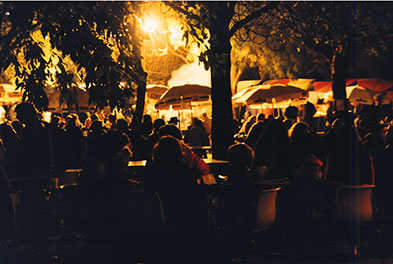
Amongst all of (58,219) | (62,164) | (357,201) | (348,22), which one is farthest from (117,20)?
(348,22)

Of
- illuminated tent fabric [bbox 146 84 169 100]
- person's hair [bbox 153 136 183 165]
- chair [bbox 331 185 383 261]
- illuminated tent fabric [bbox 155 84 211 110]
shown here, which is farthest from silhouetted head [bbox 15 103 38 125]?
illuminated tent fabric [bbox 146 84 169 100]

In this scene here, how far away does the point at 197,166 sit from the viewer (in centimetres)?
812

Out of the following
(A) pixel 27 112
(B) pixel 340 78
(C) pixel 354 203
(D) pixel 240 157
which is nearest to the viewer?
(C) pixel 354 203

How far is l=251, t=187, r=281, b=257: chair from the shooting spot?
20.6ft

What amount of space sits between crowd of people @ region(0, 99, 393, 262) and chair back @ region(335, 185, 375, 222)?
651mm

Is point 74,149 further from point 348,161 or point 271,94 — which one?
point 271,94

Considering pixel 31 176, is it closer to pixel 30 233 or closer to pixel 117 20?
pixel 30 233

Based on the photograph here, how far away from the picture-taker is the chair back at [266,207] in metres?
6.28

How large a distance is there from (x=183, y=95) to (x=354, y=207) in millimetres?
9175

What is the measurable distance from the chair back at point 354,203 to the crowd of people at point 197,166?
0.65 metres

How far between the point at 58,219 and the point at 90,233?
40cm

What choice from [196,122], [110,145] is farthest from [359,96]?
[110,145]

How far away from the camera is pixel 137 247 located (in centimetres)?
647

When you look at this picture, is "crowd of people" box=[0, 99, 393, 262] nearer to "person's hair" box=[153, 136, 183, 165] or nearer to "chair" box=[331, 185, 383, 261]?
"person's hair" box=[153, 136, 183, 165]
